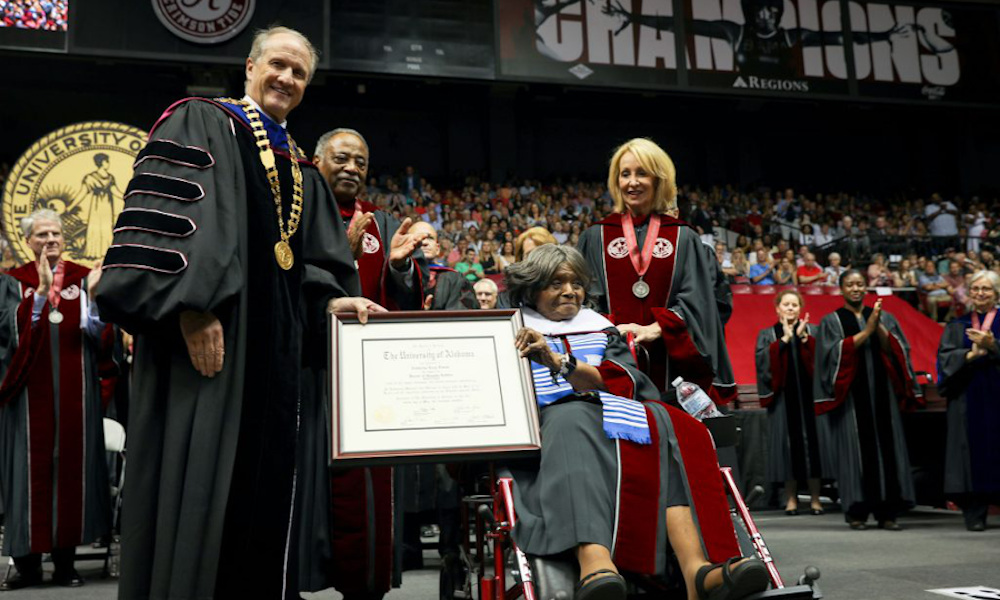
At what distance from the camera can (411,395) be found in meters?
2.64

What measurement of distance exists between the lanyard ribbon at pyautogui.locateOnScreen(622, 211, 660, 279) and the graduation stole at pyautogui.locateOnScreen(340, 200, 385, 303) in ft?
3.68

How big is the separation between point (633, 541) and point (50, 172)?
13.3 ft

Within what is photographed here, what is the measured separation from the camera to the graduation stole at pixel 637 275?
3.85 metres

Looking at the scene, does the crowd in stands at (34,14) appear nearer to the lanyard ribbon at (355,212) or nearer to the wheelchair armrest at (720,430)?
the lanyard ribbon at (355,212)

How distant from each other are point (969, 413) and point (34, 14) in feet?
47.5

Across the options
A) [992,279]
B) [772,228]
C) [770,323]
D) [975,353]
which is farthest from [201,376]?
[772,228]

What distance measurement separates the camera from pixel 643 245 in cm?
390

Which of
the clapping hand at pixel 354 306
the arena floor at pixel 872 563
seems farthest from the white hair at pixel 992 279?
the clapping hand at pixel 354 306

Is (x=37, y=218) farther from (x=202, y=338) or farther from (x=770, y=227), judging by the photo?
(x=770, y=227)

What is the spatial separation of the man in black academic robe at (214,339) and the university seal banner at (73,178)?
2716 millimetres

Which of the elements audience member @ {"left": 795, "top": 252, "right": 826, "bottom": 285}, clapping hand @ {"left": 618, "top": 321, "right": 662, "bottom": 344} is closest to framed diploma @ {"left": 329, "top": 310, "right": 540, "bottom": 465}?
clapping hand @ {"left": 618, "top": 321, "right": 662, "bottom": 344}

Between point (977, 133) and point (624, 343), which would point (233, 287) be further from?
point (977, 133)

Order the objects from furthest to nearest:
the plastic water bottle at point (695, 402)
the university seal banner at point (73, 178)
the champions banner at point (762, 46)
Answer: the champions banner at point (762, 46)
the university seal banner at point (73, 178)
the plastic water bottle at point (695, 402)

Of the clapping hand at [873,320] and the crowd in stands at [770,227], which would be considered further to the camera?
the crowd in stands at [770,227]
